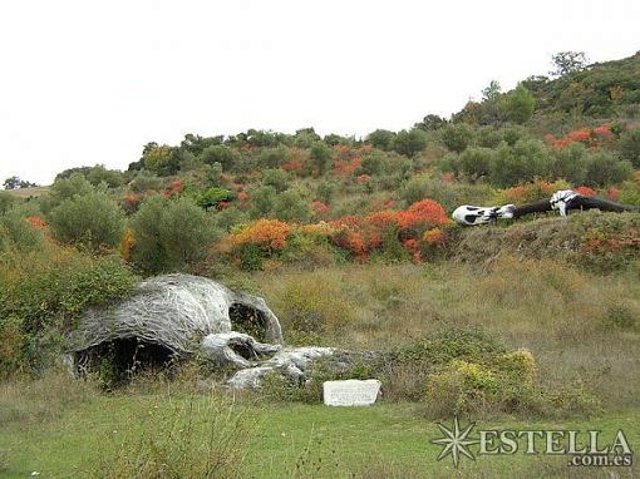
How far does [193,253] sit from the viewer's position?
24.6m

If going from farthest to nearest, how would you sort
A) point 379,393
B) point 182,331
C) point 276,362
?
point 182,331 → point 276,362 → point 379,393

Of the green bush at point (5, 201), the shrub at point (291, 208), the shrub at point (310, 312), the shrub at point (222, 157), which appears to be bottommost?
the shrub at point (310, 312)

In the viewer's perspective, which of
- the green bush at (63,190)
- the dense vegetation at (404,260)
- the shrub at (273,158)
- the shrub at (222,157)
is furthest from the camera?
the shrub at (222,157)

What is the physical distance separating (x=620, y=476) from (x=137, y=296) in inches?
430

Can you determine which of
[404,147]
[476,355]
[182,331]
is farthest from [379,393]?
[404,147]

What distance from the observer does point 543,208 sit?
26.1 meters

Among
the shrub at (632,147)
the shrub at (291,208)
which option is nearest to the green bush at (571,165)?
the shrub at (632,147)

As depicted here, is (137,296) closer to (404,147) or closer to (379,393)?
(379,393)

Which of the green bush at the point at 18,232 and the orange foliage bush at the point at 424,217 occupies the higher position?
the green bush at the point at 18,232

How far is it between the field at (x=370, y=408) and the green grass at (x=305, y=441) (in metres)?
0.03

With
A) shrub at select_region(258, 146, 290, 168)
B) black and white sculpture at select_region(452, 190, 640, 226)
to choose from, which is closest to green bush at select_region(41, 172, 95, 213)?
shrub at select_region(258, 146, 290, 168)

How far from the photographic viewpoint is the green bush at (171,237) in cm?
2433

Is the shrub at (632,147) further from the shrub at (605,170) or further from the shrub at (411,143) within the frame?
the shrub at (411,143)

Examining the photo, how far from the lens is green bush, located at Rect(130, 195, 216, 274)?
24.3 meters
